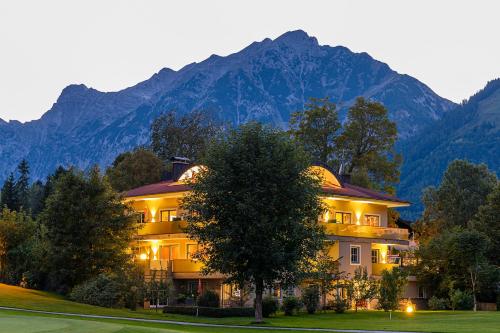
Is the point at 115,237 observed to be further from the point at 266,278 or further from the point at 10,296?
the point at 266,278

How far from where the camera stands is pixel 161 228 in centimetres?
6694

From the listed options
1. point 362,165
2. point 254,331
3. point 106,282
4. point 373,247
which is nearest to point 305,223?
point 254,331

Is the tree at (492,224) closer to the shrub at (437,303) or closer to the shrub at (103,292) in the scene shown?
the shrub at (437,303)

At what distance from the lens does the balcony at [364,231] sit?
66.0m

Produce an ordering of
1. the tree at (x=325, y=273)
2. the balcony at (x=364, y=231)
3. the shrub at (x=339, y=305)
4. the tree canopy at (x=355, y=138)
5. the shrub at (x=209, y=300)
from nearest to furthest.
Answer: the tree at (x=325, y=273) < the shrub at (x=209, y=300) < the shrub at (x=339, y=305) < the balcony at (x=364, y=231) < the tree canopy at (x=355, y=138)

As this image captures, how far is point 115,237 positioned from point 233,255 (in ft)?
62.4

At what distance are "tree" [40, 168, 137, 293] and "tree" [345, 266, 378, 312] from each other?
1735 cm

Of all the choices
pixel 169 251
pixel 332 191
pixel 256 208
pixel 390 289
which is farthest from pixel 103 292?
pixel 332 191

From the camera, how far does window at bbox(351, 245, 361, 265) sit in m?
68.4

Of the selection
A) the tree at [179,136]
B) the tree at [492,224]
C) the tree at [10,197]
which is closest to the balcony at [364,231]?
the tree at [492,224]

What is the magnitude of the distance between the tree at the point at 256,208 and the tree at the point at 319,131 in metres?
46.7

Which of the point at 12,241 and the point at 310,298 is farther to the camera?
the point at 12,241

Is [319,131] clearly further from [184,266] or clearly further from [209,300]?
[209,300]

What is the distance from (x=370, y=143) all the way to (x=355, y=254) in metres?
27.2
